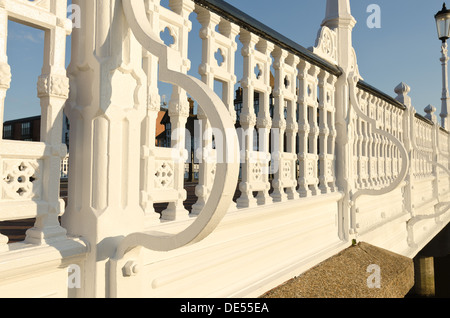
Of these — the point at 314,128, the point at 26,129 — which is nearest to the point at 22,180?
the point at 314,128

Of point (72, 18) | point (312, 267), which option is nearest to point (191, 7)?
point (72, 18)

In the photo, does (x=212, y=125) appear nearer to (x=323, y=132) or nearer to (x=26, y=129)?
(x=323, y=132)

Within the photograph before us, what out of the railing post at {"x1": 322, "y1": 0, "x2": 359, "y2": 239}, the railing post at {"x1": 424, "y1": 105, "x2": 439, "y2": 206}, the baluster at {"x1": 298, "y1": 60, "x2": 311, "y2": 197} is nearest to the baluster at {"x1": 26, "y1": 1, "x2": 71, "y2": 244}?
the baluster at {"x1": 298, "y1": 60, "x2": 311, "y2": 197}

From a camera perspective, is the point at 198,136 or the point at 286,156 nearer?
the point at 198,136

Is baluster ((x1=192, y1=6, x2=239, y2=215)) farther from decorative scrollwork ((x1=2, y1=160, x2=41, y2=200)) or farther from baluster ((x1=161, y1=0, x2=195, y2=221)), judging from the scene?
decorative scrollwork ((x1=2, y1=160, x2=41, y2=200))

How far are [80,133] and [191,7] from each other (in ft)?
3.36

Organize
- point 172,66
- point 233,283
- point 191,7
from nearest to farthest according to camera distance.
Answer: point 172,66, point 191,7, point 233,283

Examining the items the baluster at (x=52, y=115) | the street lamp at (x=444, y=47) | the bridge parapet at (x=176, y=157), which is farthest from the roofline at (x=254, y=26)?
the street lamp at (x=444, y=47)

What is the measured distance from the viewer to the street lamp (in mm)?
8182

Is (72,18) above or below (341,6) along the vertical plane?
below
